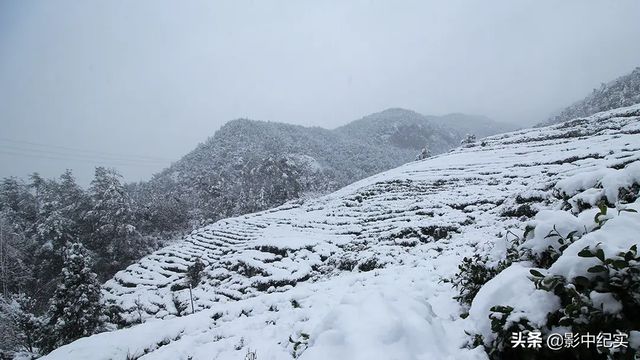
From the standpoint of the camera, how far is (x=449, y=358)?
3.45 m

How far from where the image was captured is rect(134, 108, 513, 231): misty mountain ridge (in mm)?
62188

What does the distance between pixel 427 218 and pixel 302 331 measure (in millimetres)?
13330

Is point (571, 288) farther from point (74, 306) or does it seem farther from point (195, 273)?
point (74, 306)

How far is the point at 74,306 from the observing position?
1878 cm

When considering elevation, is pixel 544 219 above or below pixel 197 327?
above

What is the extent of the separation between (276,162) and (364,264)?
56.6m

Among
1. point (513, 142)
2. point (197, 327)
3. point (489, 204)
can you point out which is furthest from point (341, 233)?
point (513, 142)

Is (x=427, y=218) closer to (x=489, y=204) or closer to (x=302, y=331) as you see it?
(x=489, y=204)

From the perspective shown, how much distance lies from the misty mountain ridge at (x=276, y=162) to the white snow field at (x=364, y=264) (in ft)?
101

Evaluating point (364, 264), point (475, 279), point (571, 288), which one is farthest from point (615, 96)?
point (571, 288)

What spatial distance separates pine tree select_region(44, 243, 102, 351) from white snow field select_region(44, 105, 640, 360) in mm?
1822

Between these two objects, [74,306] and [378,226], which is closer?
[74,306]

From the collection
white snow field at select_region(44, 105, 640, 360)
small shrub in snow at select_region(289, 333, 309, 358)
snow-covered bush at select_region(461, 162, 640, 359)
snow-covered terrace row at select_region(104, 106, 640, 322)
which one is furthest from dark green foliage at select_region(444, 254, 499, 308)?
snow-covered terrace row at select_region(104, 106, 640, 322)

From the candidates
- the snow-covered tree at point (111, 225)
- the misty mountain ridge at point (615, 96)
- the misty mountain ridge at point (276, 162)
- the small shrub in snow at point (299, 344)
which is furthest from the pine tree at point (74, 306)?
the misty mountain ridge at point (615, 96)
